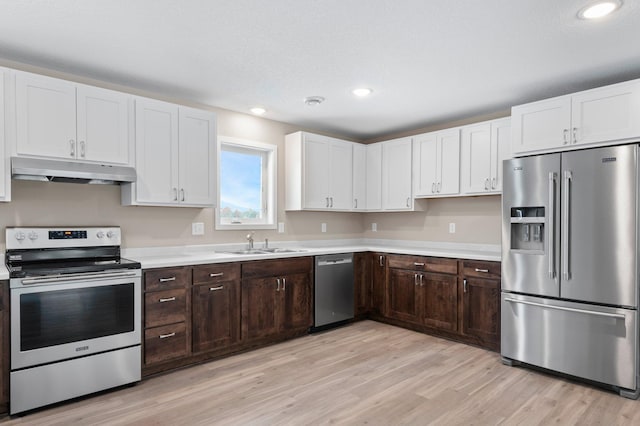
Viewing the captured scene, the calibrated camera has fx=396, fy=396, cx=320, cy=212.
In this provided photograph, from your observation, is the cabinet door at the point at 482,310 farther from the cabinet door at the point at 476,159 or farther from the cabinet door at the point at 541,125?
the cabinet door at the point at 541,125

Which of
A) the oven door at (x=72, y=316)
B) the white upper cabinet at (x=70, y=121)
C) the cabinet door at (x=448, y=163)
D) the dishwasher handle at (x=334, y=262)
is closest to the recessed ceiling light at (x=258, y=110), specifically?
the white upper cabinet at (x=70, y=121)

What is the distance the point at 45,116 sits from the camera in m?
2.80

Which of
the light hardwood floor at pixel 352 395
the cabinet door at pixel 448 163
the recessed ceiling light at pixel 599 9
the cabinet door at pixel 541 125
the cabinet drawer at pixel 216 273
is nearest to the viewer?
the recessed ceiling light at pixel 599 9

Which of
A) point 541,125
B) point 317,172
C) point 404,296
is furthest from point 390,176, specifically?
point 541,125

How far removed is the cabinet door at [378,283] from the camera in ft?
14.9

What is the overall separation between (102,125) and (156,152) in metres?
0.45

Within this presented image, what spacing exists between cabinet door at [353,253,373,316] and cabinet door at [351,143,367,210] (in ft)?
2.49

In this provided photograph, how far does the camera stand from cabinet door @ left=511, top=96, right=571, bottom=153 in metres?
3.19

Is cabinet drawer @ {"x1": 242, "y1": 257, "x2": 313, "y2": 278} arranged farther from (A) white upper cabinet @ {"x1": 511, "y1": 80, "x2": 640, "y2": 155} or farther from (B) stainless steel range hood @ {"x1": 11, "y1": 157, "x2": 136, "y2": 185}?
(A) white upper cabinet @ {"x1": 511, "y1": 80, "x2": 640, "y2": 155}

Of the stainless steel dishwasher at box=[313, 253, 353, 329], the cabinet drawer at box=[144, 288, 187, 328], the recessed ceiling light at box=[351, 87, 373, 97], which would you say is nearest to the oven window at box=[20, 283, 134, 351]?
the cabinet drawer at box=[144, 288, 187, 328]

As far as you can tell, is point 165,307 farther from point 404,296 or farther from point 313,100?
point 404,296

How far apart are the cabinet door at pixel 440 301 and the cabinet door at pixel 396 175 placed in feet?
3.36

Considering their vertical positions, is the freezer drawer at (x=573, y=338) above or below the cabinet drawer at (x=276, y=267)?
below

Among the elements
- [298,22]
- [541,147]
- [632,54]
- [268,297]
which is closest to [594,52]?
[632,54]
